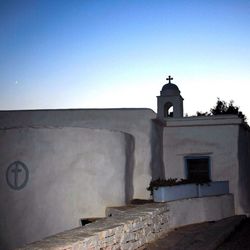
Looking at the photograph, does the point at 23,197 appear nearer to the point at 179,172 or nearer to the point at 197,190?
the point at 197,190

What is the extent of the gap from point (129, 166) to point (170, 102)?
578 cm

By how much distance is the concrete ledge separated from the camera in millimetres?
5029

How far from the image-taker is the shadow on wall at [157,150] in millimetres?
13140

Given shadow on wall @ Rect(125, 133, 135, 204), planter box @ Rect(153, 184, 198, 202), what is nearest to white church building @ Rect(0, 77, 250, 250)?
shadow on wall @ Rect(125, 133, 135, 204)

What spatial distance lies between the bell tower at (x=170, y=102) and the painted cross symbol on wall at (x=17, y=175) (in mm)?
8095

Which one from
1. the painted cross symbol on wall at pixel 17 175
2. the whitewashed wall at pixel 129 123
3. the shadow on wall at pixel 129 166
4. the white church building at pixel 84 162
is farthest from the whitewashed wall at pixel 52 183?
the whitewashed wall at pixel 129 123

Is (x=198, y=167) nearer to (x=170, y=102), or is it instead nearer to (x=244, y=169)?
(x=244, y=169)

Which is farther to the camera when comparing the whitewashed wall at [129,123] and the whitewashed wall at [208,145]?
the whitewashed wall at [208,145]

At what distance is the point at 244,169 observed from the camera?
1443cm

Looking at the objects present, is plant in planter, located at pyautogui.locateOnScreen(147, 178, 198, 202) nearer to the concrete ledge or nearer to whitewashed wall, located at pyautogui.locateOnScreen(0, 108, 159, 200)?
the concrete ledge

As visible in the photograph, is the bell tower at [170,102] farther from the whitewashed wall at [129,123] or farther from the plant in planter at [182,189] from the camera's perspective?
the plant in planter at [182,189]

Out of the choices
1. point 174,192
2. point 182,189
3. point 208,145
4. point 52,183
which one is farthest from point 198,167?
point 52,183

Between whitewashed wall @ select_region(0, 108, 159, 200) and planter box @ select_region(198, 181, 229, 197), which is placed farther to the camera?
whitewashed wall @ select_region(0, 108, 159, 200)

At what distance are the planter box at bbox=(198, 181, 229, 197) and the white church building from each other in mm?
1098
